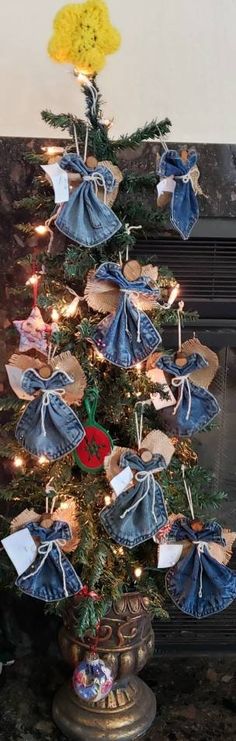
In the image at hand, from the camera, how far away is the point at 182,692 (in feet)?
5.91

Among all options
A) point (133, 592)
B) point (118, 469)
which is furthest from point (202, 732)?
point (118, 469)

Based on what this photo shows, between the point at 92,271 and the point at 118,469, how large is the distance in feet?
1.18

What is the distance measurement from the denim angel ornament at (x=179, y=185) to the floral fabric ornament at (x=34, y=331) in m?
0.31

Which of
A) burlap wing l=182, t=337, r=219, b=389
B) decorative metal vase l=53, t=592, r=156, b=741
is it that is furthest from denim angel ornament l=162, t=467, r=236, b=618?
burlap wing l=182, t=337, r=219, b=389

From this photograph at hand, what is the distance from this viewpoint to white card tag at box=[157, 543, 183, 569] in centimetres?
145

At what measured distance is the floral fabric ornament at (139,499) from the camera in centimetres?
135

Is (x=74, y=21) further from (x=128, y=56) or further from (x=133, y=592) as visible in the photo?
(x=133, y=592)

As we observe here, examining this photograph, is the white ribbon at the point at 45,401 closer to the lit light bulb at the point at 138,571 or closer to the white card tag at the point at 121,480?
the white card tag at the point at 121,480

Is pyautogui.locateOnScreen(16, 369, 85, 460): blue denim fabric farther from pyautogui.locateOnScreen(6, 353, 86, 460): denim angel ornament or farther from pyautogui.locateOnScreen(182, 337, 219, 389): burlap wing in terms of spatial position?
pyautogui.locateOnScreen(182, 337, 219, 389): burlap wing

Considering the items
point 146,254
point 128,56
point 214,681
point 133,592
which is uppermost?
point 128,56

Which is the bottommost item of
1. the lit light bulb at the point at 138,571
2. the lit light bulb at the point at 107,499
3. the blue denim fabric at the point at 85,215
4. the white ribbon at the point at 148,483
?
the lit light bulb at the point at 138,571

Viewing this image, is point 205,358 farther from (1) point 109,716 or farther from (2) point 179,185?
(1) point 109,716

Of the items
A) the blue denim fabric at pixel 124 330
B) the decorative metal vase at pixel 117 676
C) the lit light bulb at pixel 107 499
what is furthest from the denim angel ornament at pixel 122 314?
the decorative metal vase at pixel 117 676

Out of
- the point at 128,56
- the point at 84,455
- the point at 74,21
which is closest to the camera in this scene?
the point at 74,21
